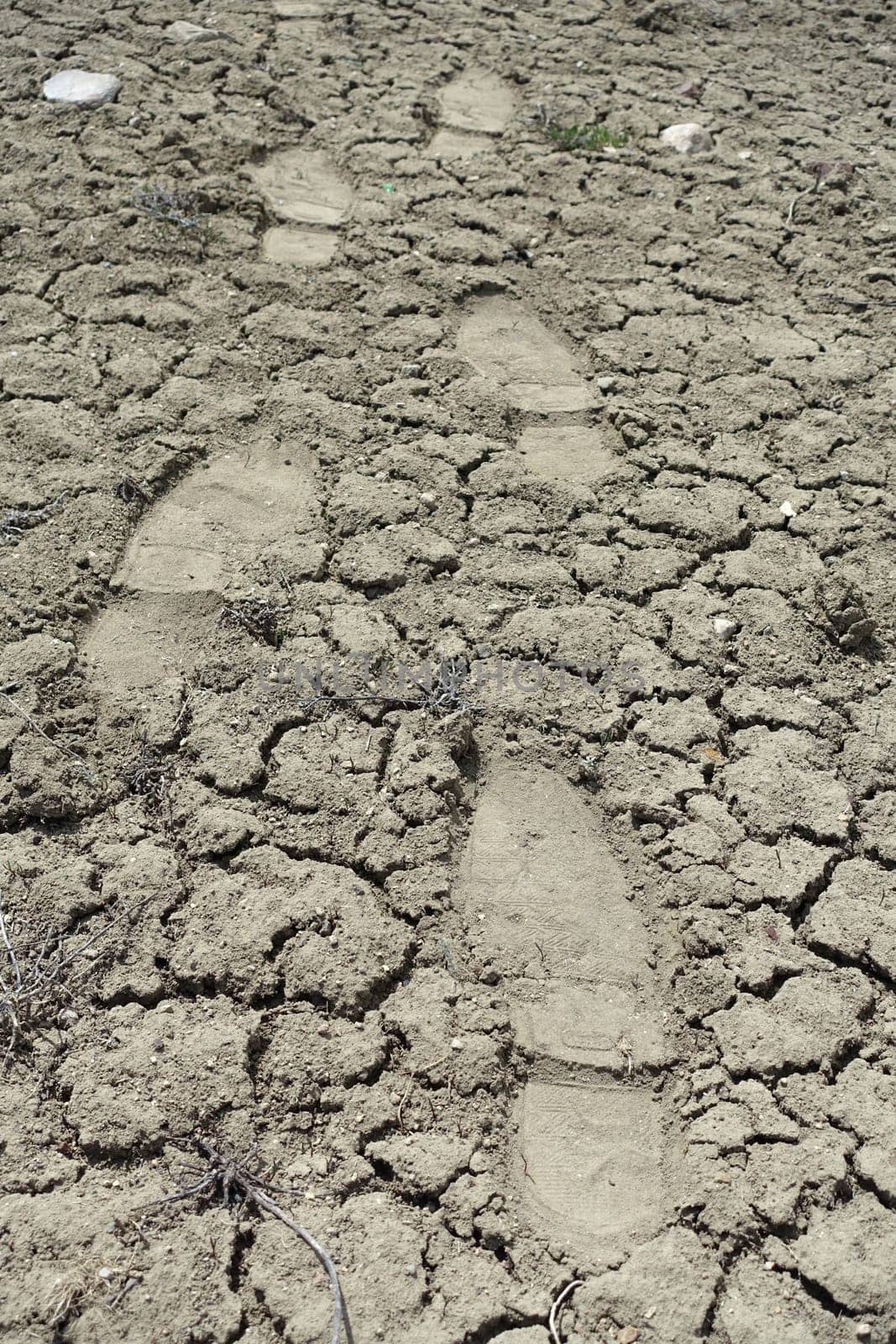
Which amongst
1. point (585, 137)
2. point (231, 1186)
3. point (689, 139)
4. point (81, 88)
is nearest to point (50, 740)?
point (231, 1186)

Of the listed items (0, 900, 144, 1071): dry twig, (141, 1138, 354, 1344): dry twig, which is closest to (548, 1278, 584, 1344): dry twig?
(141, 1138, 354, 1344): dry twig

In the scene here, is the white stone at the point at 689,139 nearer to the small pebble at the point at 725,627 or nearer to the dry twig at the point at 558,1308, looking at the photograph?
the small pebble at the point at 725,627

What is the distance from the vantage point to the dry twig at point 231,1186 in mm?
1912

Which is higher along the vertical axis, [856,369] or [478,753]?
[856,369]

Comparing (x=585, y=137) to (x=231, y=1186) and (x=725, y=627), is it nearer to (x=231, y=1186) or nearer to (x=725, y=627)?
(x=725, y=627)

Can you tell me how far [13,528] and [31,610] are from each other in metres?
0.30

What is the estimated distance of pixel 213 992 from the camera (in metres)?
2.19

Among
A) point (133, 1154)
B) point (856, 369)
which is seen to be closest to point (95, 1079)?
point (133, 1154)

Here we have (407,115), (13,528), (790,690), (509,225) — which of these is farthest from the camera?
(407,115)

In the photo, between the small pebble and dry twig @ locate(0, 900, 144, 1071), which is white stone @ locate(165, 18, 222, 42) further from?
dry twig @ locate(0, 900, 144, 1071)

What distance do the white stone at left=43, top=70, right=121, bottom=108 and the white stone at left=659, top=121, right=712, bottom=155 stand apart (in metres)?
1.99

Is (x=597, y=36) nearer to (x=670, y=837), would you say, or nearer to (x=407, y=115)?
(x=407, y=115)

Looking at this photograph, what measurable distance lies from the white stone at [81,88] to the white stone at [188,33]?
0.42 metres

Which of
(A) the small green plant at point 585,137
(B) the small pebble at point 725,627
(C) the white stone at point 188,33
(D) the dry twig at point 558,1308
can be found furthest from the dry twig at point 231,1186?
(C) the white stone at point 188,33
